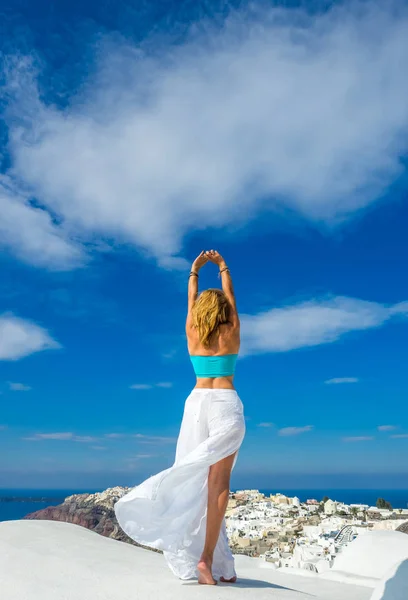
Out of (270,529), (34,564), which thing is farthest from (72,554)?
(270,529)

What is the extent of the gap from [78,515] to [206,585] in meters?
5.02

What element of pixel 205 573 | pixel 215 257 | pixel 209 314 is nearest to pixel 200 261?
pixel 215 257

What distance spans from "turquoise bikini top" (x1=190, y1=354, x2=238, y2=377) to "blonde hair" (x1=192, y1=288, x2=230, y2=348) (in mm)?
130

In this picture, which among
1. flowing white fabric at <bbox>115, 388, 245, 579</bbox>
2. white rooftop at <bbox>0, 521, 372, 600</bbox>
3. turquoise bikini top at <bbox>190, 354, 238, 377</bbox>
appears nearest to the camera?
white rooftop at <bbox>0, 521, 372, 600</bbox>

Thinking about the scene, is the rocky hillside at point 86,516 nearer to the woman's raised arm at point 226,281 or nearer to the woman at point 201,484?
the woman at point 201,484

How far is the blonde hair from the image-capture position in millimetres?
4695

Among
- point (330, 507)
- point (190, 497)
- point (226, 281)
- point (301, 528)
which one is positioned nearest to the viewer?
point (190, 497)

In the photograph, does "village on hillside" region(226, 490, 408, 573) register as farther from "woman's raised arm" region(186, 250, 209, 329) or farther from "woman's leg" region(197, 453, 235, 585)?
"woman's raised arm" region(186, 250, 209, 329)

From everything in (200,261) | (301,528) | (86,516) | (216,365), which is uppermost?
(200,261)

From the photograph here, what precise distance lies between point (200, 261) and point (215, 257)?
15cm

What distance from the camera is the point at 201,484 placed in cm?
441

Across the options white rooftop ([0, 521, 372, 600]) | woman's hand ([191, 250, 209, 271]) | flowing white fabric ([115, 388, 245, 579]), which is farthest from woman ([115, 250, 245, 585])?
woman's hand ([191, 250, 209, 271])

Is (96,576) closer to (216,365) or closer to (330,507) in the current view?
(216,365)

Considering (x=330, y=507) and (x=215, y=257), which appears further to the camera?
(x=330, y=507)
